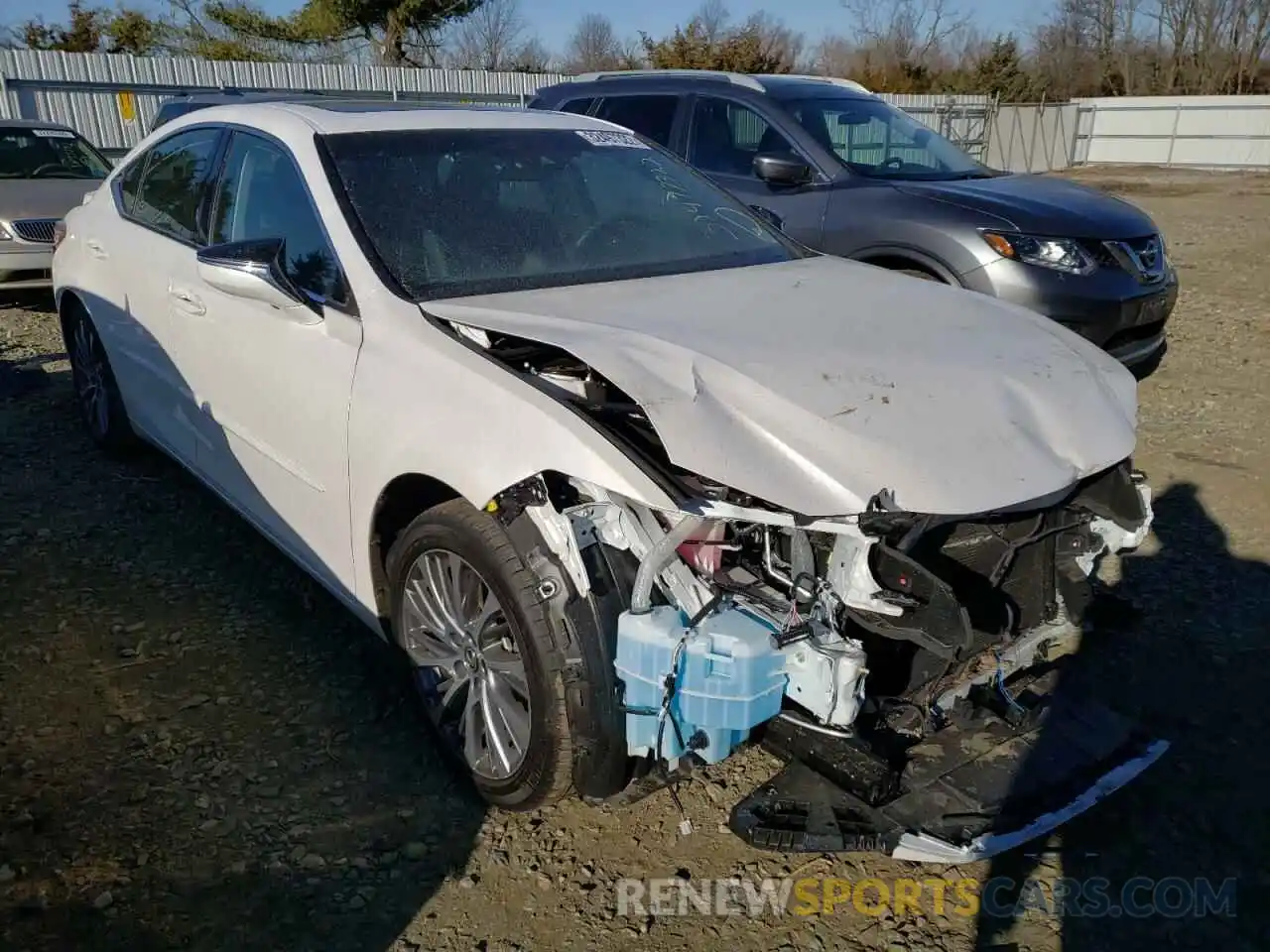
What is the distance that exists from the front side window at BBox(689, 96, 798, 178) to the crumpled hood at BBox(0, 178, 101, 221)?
529 centimetres

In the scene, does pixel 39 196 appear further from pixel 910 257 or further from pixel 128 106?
pixel 128 106

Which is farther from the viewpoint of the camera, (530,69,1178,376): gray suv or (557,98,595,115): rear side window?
(557,98,595,115): rear side window

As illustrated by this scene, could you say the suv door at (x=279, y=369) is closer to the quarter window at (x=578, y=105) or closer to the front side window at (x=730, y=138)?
the front side window at (x=730, y=138)

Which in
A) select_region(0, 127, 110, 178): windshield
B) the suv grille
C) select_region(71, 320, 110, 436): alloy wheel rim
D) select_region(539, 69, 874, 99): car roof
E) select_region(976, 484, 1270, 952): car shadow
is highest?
select_region(539, 69, 874, 99): car roof

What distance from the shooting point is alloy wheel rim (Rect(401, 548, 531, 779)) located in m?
2.63

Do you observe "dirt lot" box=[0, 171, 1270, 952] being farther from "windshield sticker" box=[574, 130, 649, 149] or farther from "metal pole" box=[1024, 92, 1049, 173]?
"metal pole" box=[1024, 92, 1049, 173]

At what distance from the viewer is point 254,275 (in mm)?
2953

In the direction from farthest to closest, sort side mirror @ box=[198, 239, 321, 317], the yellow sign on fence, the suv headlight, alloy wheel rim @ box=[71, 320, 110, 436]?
the yellow sign on fence → the suv headlight → alloy wheel rim @ box=[71, 320, 110, 436] → side mirror @ box=[198, 239, 321, 317]

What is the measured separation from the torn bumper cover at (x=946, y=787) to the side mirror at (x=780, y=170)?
13.5 ft

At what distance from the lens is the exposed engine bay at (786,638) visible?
2240 mm

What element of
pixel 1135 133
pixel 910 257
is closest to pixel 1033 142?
pixel 1135 133

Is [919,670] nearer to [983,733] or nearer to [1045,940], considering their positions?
[983,733]

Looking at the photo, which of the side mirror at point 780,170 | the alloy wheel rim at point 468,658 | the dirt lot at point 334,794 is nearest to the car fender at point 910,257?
the side mirror at point 780,170

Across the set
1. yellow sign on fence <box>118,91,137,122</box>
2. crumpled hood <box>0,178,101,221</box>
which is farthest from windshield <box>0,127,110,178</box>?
yellow sign on fence <box>118,91,137,122</box>
